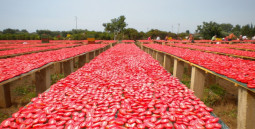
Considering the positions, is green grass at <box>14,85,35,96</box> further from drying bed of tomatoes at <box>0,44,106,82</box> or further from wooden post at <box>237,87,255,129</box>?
wooden post at <box>237,87,255,129</box>

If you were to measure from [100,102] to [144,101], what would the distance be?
545mm

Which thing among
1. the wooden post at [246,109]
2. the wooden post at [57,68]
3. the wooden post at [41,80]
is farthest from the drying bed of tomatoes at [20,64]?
the wooden post at [246,109]

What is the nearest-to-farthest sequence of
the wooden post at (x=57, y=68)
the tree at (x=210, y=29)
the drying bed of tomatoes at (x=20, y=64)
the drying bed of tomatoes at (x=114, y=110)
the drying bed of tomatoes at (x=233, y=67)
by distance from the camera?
the drying bed of tomatoes at (x=114, y=110) < the drying bed of tomatoes at (x=233, y=67) < the drying bed of tomatoes at (x=20, y=64) < the wooden post at (x=57, y=68) < the tree at (x=210, y=29)

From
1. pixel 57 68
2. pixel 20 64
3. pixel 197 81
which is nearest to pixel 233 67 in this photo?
pixel 197 81

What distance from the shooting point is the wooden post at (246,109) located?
6.70 feet

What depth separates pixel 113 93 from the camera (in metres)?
2.20

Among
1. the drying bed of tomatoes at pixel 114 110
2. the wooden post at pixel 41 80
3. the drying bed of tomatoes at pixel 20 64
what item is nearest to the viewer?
the drying bed of tomatoes at pixel 114 110

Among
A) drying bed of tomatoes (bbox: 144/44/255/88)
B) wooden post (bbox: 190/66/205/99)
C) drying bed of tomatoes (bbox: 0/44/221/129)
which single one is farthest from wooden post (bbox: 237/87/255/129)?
wooden post (bbox: 190/66/205/99)

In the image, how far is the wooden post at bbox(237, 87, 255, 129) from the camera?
2041mm

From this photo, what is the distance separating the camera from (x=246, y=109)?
2.05 meters

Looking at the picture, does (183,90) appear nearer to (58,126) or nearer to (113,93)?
(113,93)

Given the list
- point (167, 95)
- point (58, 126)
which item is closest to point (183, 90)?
point (167, 95)

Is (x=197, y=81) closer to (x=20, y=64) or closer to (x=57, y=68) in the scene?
(x=20, y=64)

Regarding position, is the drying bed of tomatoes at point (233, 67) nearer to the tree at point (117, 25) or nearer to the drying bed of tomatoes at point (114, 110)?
the drying bed of tomatoes at point (114, 110)
